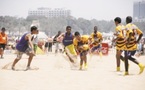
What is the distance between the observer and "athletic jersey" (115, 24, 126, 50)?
1115cm

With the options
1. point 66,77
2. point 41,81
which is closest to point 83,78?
point 66,77

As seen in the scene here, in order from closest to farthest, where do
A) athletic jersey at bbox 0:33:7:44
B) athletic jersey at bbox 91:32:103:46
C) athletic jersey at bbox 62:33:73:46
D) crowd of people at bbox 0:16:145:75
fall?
crowd of people at bbox 0:16:145:75, athletic jersey at bbox 62:33:73:46, athletic jersey at bbox 91:32:103:46, athletic jersey at bbox 0:33:7:44

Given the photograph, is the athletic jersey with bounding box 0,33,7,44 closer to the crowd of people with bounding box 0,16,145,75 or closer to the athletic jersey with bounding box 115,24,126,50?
the crowd of people with bounding box 0,16,145,75

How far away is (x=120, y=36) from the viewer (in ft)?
37.3

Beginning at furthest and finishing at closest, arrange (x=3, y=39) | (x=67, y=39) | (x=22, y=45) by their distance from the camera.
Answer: (x=3, y=39), (x=67, y=39), (x=22, y=45)

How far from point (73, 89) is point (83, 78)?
199cm

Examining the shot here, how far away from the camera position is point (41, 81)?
9.20 metres

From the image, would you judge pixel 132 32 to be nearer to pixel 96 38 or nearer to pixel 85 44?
pixel 85 44

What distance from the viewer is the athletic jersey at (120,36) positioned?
11148mm

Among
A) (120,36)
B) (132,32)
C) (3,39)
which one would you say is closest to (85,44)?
(120,36)

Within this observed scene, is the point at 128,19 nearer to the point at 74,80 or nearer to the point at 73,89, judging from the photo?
the point at 74,80

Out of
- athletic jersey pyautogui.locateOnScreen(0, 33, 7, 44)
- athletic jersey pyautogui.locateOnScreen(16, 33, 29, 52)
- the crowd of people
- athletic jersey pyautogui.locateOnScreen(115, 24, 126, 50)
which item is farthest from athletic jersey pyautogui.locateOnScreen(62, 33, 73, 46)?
athletic jersey pyautogui.locateOnScreen(0, 33, 7, 44)

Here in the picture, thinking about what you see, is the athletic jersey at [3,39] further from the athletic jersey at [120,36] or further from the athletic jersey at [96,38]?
the athletic jersey at [120,36]

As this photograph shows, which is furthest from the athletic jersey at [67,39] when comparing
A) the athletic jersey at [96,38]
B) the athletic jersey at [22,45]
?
the athletic jersey at [96,38]
